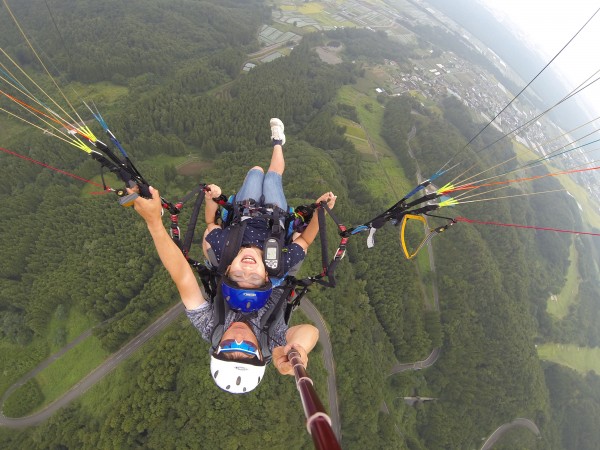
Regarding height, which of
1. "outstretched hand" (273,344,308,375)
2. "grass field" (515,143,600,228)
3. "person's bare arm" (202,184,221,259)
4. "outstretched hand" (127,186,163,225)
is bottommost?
"grass field" (515,143,600,228)

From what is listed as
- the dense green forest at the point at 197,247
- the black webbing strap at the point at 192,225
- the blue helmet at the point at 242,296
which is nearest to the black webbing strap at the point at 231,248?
the blue helmet at the point at 242,296

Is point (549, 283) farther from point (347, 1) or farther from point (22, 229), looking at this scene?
point (347, 1)

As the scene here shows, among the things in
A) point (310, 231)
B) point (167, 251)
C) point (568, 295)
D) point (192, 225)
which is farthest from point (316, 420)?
point (568, 295)

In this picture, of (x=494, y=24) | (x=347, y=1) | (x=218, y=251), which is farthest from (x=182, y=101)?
(x=494, y=24)

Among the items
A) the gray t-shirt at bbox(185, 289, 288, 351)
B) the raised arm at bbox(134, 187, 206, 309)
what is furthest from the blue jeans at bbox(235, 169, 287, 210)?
the raised arm at bbox(134, 187, 206, 309)

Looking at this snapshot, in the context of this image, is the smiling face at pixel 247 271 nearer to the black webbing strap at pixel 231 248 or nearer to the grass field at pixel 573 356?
the black webbing strap at pixel 231 248

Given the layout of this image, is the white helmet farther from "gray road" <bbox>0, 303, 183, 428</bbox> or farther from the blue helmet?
"gray road" <bbox>0, 303, 183, 428</bbox>

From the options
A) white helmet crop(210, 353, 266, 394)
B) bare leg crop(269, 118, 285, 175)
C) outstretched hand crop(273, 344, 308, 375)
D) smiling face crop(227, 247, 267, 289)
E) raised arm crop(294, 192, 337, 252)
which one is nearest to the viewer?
outstretched hand crop(273, 344, 308, 375)
